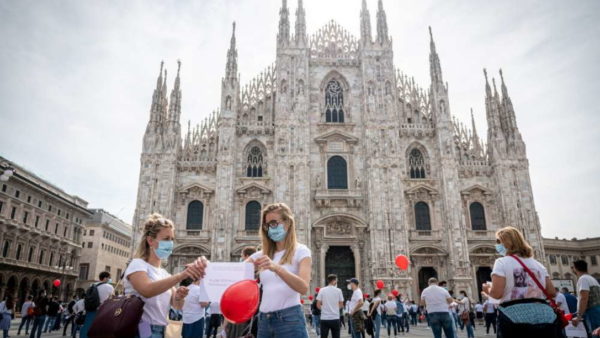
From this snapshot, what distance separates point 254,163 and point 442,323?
22.3m

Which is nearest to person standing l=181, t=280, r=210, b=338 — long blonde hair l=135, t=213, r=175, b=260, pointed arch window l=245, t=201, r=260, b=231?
long blonde hair l=135, t=213, r=175, b=260

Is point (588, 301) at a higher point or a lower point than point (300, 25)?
lower

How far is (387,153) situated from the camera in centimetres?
2820

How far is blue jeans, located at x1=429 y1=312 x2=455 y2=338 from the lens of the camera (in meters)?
7.82

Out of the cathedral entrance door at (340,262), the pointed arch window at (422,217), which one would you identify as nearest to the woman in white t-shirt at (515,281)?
the cathedral entrance door at (340,262)

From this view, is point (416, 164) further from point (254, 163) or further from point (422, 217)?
point (254, 163)

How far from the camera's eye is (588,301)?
6324mm

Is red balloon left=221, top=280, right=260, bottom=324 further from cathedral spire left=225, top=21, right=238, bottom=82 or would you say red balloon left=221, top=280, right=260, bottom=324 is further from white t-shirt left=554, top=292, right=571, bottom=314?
cathedral spire left=225, top=21, right=238, bottom=82

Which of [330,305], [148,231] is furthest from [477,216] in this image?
[148,231]

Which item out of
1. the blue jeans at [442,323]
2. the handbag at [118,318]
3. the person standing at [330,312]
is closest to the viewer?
the handbag at [118,318]

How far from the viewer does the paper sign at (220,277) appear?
3.30 meters

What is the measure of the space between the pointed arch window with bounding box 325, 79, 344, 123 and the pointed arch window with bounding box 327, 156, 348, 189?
10.5 feet

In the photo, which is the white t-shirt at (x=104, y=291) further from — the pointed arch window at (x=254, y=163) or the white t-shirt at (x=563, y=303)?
the pointed arch window at (x=254, y=163)

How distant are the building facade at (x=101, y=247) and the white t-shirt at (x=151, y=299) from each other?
48962 mm
